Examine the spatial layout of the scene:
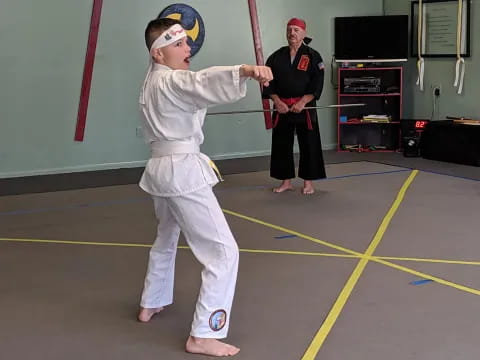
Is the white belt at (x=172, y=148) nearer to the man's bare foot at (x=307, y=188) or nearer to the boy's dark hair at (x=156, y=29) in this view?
the boy's dark hair at (x=156, y=29)

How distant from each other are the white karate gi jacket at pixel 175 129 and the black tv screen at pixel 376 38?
6039 millimetres

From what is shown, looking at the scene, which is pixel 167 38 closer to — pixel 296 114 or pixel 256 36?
pixel 296 114

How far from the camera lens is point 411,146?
8.36 meters

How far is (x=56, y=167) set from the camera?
762cm

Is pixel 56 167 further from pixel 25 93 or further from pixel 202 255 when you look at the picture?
pixel 202 255

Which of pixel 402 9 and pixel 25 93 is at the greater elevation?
pixel 402 9

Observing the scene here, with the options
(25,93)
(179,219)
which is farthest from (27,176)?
(179,219)

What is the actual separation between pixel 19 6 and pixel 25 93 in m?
0.90

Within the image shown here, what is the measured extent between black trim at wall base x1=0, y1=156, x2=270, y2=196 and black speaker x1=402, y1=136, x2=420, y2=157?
171 cm

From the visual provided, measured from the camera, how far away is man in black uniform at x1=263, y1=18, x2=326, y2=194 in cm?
600

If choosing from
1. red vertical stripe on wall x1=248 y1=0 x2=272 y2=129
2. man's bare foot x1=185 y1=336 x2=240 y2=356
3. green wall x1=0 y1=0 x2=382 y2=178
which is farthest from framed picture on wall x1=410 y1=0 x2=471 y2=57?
man's bare foot x1=185 y1=336 x2=240 y2=356

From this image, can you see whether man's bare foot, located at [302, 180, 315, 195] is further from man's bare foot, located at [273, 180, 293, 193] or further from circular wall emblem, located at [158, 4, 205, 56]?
circular wall emblem, located at [158, 4, 205, 56]

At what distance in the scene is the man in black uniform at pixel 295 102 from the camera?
19.7 feet

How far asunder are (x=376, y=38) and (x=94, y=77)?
3.52 meters
